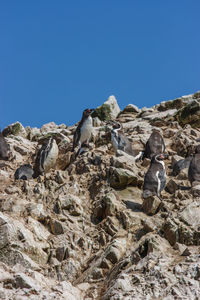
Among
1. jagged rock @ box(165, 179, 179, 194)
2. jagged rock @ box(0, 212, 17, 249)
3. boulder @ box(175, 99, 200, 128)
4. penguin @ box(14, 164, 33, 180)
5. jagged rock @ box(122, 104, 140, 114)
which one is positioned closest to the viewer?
jagged rock @ box(0, 212, 17, 249)

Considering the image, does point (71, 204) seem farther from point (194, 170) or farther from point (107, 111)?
point (107, 111)

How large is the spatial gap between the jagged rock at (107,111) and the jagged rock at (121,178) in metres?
15.8

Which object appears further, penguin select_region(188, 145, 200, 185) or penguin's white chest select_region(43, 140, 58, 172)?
penguin's white chest select_region(43, 140, 58, 172)

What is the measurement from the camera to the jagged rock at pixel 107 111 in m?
30.8

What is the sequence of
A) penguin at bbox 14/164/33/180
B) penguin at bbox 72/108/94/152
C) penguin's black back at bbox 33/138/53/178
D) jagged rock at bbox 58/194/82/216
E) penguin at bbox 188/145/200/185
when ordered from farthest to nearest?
penguin at bbox 72/108/94/152, penguin's black back at bbox 33/138/53/178, penguin at bbox 14/164/33/180, penguin at bbox 188/145/200/185, jagged rock at bbox 58/194/82/216

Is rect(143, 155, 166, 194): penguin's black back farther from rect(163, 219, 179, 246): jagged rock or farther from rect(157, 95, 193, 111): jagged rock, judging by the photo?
rect(157, 95, 193, 111): jagged rock

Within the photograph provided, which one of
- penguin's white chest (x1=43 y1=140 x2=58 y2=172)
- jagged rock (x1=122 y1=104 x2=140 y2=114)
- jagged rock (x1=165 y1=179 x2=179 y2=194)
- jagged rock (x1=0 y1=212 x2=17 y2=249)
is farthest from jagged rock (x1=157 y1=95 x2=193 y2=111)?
jagged rock (x1=0 y1=212 x2=17 y2=249)

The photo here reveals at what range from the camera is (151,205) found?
1303 cm

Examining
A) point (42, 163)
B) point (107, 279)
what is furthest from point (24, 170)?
point (107, 279)

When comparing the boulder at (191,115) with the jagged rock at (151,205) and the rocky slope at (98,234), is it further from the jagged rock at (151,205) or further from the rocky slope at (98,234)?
the jagged rock at (151,205)

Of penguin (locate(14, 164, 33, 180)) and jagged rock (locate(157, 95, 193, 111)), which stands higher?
jagged rock (locate(157, 95, 193, 111))

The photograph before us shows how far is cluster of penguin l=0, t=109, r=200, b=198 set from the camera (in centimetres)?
1487

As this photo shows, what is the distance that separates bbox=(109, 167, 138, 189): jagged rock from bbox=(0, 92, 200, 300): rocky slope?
0.03 metres

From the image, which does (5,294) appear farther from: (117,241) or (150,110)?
(150,110)
